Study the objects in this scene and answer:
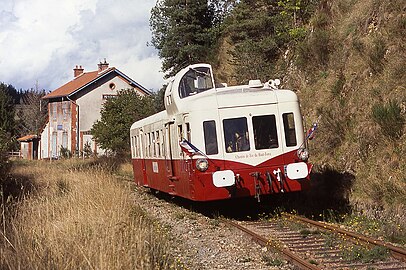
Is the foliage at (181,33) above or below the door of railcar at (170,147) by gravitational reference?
above

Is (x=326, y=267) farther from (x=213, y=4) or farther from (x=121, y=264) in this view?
(x=213, y=4)

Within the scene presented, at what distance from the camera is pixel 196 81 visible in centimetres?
1478

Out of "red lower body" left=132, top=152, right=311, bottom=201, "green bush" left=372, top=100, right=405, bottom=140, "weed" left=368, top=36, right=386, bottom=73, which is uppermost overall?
"weed" left=368, top=36, right=386, bottom=73

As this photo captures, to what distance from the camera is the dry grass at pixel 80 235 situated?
22.8 feet

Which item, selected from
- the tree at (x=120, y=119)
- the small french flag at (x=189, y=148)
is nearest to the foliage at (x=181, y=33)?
the tree at (x=120, y=119)

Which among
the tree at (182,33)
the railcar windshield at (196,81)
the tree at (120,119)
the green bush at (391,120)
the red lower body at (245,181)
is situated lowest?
the red lower body at (245,181)

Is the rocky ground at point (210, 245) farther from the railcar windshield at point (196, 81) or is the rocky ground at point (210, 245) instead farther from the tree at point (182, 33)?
the tree at point (182, 33)

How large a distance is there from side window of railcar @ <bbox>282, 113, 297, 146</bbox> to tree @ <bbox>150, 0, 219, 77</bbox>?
27463 millimetres

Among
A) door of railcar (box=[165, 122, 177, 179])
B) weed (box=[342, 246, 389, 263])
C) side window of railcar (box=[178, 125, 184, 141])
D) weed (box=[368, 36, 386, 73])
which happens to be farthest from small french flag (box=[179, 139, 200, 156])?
→ weed (box=[368, 36, 386, 73])

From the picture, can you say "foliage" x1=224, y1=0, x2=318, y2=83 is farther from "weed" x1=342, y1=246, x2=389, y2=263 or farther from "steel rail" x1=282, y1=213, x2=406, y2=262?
"weed" x1=342, y1=246, x2=389, y2=263

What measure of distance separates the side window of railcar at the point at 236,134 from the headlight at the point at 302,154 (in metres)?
1.16

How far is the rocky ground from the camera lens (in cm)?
880

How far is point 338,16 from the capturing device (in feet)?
74.8

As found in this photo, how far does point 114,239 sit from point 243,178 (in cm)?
518
